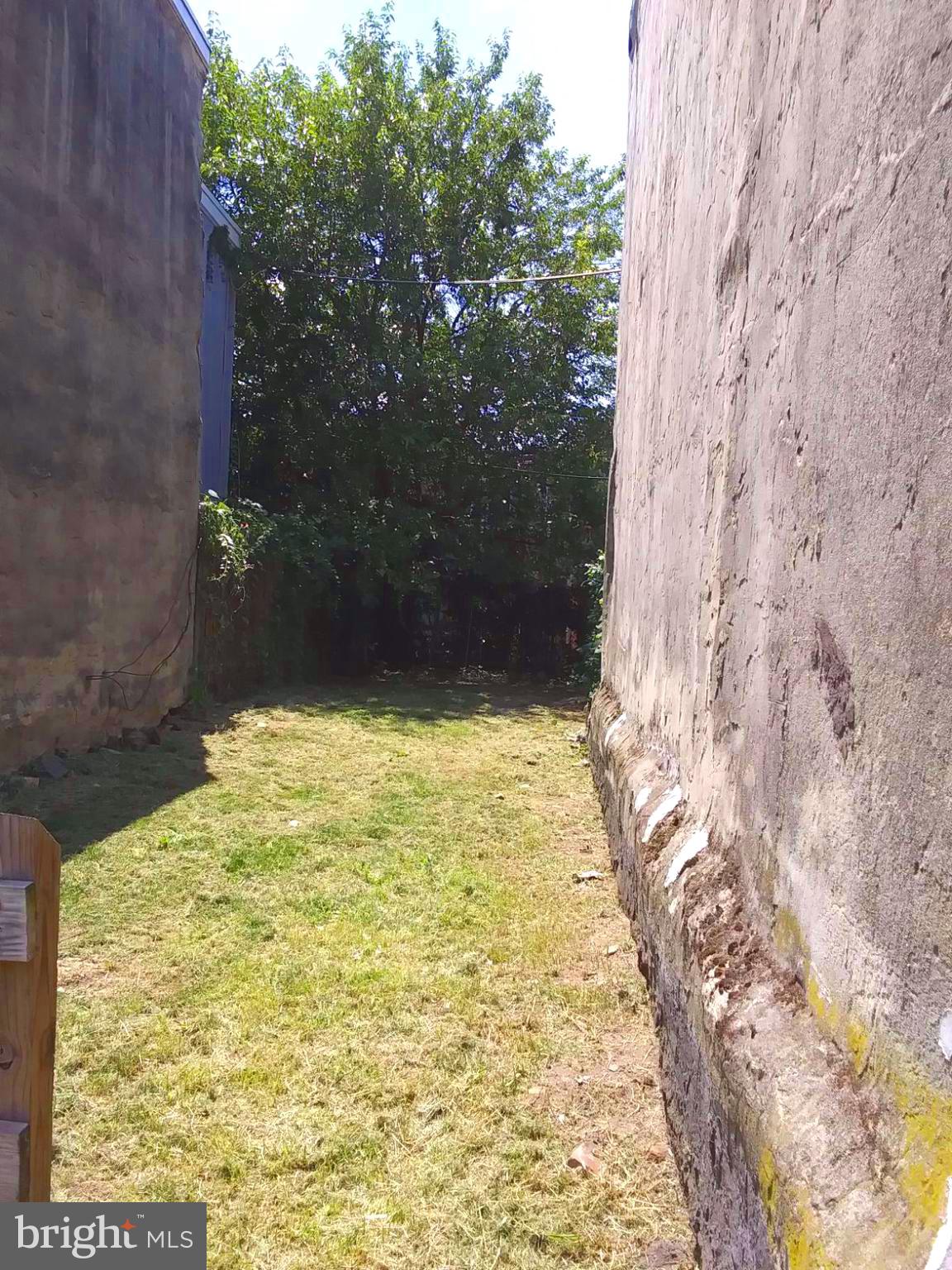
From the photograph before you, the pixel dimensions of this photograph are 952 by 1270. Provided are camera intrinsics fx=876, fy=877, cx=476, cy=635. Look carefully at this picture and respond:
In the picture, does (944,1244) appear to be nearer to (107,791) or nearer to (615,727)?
(615,727)

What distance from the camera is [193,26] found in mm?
7906

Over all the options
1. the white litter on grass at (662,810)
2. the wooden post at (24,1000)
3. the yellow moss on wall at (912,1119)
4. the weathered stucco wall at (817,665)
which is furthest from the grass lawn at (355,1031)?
the yellow moss on wall at (912,1119)

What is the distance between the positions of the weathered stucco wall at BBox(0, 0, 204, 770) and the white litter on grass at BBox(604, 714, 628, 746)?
3.87 m

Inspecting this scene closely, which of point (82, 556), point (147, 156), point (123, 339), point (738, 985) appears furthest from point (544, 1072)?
point (147, 156)

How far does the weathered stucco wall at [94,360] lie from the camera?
5664 millimetres

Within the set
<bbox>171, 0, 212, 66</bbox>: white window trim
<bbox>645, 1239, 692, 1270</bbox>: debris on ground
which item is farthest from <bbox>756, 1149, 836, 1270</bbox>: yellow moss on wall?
<bbox>171, 0, 212, 66</bbox>: white window trim

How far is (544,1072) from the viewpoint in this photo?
2811 mm

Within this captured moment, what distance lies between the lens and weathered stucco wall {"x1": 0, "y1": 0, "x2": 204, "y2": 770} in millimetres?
5664

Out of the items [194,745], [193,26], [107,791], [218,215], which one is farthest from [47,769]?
[218,215]

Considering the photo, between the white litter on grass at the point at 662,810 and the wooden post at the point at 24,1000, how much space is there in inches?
93.0

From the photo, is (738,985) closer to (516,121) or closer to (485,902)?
(485,902)

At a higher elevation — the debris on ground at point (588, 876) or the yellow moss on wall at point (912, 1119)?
the yellow moss on wall at point (912, 1119)

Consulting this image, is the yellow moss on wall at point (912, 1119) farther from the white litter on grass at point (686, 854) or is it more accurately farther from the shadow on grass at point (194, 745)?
the shadow on grass at point (194, 745)

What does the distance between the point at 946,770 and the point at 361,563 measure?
12361 millimetres
